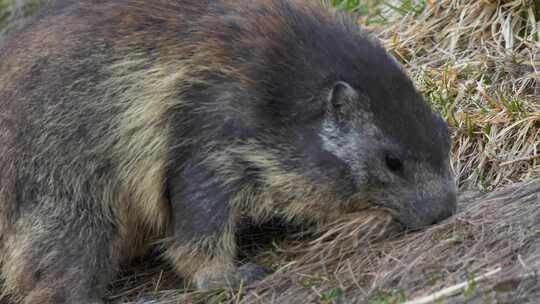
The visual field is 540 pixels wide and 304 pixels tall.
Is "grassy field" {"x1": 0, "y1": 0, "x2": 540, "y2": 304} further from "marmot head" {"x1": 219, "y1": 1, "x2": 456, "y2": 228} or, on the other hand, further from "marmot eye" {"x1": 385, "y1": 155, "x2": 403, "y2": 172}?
"marmot eye" {"x1": 385, "y1": 155, "x2": 403, "y2": 172}

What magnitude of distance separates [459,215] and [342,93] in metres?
1.20

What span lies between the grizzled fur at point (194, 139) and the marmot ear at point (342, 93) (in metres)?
0.01

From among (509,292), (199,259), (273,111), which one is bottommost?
(199,259)

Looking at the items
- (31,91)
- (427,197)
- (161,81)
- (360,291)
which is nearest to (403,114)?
(427,197)

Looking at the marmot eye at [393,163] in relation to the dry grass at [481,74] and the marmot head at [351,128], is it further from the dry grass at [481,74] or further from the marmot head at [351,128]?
the dry grass at [481,74]

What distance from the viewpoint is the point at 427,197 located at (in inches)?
264

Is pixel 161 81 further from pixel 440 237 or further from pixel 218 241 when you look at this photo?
pixel 440 237

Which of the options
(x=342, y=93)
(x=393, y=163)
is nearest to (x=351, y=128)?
(x=342, y=93)

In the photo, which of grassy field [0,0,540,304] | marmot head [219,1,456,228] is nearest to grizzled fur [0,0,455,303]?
marmot head [219,1,456,228]

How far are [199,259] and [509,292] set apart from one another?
2.31 meters

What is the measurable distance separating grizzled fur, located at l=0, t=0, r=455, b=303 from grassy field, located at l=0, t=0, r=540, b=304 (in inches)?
9.4

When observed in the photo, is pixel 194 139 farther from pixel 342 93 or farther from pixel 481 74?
pixel 481 74

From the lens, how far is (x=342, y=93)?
6.71 m

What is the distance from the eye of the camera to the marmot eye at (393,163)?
665 centimetres
